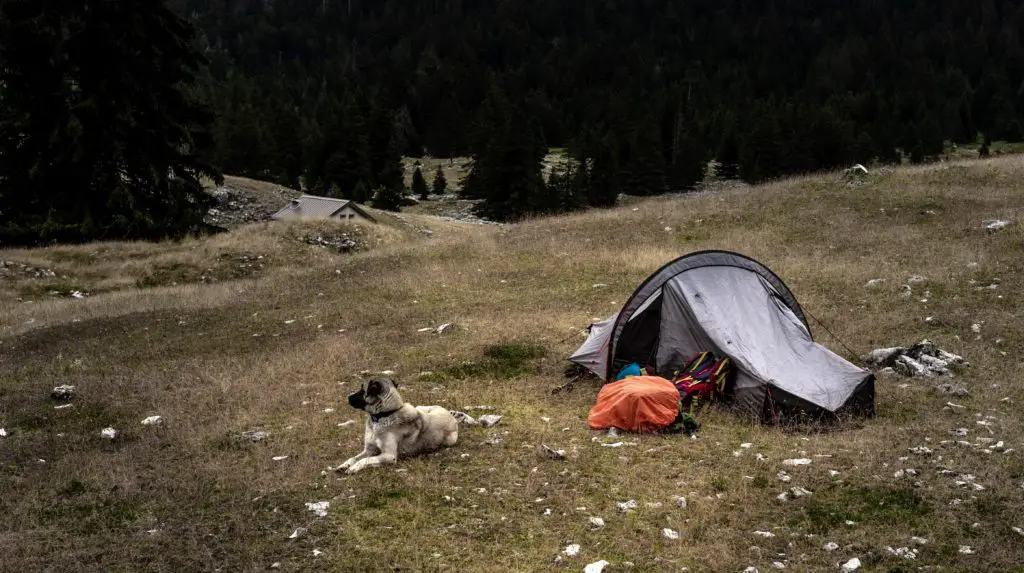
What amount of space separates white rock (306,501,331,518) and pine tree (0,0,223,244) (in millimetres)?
24542

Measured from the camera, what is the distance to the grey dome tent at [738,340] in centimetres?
956

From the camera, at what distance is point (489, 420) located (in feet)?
32.2

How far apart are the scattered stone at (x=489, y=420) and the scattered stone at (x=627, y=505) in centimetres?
274

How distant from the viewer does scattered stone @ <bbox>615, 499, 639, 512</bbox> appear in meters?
7.27

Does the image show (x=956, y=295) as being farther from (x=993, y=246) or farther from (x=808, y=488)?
(x=808, y=488)

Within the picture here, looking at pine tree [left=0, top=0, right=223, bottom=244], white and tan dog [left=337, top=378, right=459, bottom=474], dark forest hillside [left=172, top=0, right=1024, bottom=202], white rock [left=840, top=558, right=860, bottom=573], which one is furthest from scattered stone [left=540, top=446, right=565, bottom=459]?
dark forest hillside [left=172, top=0, right=1024, bottom=202]

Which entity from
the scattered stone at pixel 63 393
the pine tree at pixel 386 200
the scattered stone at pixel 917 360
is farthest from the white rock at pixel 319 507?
the pine tree at pixel 386 200

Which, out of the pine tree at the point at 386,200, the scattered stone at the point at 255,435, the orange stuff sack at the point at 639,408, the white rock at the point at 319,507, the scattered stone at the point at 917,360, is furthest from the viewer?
the pine tree at the point at 386,200

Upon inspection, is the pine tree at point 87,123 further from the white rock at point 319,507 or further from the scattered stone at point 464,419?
the white rock at point 319,507

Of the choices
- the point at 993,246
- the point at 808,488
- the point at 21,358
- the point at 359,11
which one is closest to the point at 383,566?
the point at 808,488

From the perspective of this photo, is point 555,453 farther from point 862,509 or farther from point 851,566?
point 851,566

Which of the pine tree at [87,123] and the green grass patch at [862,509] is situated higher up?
the pine tree at [87,123]

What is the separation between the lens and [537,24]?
575 ft

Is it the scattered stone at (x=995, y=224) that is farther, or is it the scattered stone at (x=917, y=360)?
the scattered stone at (x=995, y=224)
